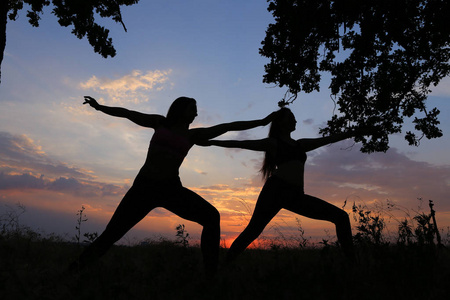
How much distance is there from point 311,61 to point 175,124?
617 cm

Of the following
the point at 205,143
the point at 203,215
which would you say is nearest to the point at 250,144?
the point at 205,143

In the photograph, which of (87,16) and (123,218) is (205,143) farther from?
(87,16)

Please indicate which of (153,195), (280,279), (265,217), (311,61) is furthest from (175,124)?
(311,61)

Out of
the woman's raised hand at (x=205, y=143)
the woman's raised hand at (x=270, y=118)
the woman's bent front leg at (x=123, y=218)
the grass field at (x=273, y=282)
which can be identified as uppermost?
the woman's raised hand at (x=270, y=118)

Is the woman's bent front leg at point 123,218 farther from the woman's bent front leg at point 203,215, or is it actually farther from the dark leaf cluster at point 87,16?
the dark leaf cluster at point 87,16

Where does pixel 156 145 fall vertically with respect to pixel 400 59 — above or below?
below

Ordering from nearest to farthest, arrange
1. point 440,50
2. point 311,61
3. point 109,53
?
point 440,50, point 311,61, point 109,53

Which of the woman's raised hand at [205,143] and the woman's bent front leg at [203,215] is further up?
the woman's raised hand at [205,143]

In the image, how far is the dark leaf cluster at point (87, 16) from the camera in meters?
10.2

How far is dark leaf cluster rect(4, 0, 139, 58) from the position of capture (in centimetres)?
1016

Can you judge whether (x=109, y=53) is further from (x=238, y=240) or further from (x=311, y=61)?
(x=238, y=240)

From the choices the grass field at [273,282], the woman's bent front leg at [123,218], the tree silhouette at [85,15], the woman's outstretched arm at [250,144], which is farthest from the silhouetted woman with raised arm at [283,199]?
the tree silhouette at [85,15]

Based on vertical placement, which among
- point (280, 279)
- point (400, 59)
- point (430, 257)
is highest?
point (400, 59)

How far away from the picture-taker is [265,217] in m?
5.76
